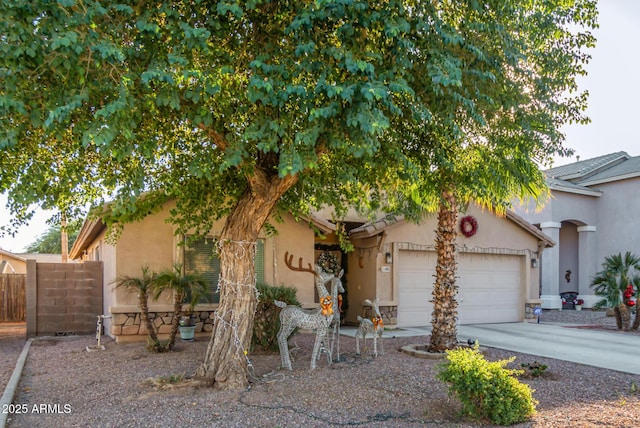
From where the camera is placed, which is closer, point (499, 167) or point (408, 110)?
point (408, 110)

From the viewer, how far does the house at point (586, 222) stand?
2083 cm

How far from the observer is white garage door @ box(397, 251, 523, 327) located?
559 inches

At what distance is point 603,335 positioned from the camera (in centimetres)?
1282

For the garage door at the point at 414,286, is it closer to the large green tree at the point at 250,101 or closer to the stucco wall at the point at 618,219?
the large green tree at the point at 250,101

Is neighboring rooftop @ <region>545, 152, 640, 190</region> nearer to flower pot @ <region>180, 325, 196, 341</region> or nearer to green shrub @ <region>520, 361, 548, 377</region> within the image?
green shrub @ <region>520, 361, 548, 377</region>

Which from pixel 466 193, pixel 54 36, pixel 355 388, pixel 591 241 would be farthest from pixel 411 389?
pixel 591 241

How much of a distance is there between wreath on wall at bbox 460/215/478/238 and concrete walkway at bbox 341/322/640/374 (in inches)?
104

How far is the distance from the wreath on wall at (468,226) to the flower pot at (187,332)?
8.05 meters

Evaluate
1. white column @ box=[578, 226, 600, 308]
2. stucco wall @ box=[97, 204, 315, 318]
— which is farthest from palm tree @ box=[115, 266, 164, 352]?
white column @ box=[578, 226, 600, 308]

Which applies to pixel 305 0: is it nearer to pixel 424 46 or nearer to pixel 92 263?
pixel 424 46

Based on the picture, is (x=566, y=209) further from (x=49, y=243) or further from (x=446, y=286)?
(x=49, y=243)

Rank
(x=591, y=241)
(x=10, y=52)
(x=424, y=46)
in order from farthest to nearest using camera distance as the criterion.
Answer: (x=591, y=241)
(x=424, y=46)
(x=10, y=52)

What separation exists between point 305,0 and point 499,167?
4204 millimetres

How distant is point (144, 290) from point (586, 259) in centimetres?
1883
